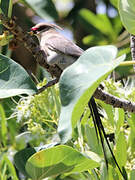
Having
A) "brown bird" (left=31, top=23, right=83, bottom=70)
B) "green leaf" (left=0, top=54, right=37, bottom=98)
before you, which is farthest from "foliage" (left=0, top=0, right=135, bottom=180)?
"brown bird" (left=31, top=23, right=83, bottom=70)

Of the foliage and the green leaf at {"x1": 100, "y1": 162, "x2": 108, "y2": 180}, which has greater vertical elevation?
the foliage

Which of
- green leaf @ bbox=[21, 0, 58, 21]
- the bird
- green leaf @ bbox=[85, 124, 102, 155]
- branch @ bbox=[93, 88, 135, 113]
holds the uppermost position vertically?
green leaf @ bbox=[21, 0, 58, 21]

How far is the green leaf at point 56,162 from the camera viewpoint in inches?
37.4

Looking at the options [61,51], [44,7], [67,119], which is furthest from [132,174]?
[61,51]

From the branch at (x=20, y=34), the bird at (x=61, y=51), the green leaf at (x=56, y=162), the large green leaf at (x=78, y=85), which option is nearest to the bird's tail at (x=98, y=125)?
the bird at (x=61, y=51)

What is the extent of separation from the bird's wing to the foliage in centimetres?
20

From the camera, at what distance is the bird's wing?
1582 mm

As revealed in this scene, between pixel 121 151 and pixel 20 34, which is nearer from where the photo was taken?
pixel 20 34

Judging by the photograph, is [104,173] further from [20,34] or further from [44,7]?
[44,7]

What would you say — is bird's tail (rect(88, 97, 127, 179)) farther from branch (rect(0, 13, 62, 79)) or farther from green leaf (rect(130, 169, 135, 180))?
branch (rect(0, 13, 62, 79))

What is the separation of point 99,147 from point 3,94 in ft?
1.27

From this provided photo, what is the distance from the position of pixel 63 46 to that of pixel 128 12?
2.32 ft

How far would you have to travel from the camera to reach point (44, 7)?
4.14 feet

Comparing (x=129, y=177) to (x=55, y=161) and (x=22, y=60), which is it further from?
(x=22, y=60)
